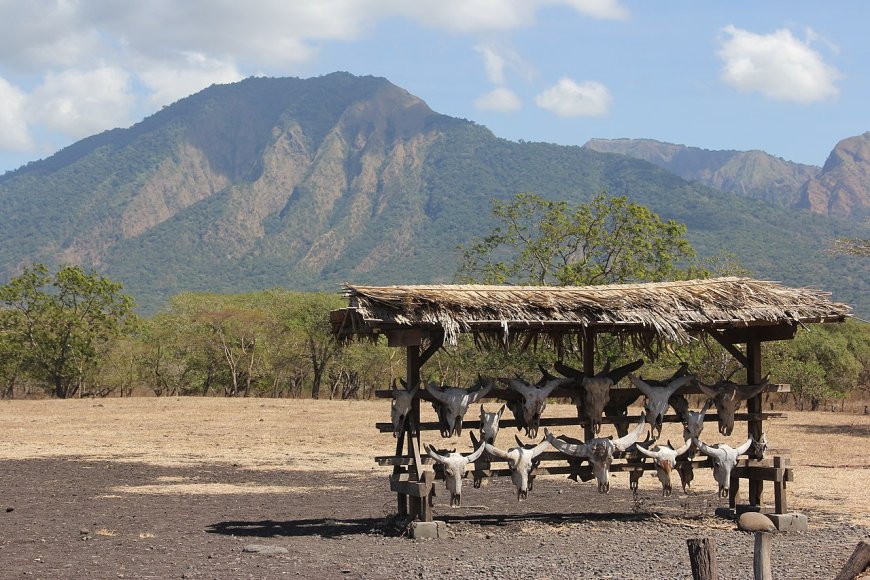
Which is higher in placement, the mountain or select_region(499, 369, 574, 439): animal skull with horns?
the mountain

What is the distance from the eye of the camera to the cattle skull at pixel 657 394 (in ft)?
41.0

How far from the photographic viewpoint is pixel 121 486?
15.7m

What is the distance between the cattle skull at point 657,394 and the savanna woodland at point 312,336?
668 inches

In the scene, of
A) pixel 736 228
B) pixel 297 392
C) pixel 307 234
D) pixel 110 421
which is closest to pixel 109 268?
pixel 307 234

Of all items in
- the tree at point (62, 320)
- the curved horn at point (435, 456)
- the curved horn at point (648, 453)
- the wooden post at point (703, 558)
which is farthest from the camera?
the tree at point (62, 320)

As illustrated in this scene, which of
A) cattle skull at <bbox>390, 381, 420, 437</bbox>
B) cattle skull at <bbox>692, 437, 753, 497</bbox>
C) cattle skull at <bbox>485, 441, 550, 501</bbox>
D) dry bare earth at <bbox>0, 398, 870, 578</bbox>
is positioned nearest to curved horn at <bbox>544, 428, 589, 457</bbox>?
cattle skull at <bbox>485, 441, 550, 501</bbox>

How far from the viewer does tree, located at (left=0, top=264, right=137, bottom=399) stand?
132ft

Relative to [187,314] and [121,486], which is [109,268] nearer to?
[187,314]

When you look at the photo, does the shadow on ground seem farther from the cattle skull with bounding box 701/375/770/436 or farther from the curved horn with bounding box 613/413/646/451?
the cattle skull with bounding box 701/375/770/436

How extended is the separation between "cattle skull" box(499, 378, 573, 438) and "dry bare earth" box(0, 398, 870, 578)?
1.23 metres

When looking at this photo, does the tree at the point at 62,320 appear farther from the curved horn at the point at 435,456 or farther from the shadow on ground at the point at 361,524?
the curved horn at the point at 435,456

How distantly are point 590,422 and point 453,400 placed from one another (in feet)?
6.00

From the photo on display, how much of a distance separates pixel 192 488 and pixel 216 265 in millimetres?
156615

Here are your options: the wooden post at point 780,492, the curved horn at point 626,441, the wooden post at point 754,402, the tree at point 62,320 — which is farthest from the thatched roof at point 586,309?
the tree at point 62,320
